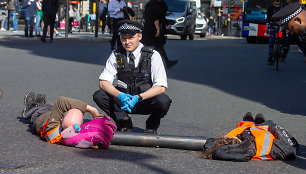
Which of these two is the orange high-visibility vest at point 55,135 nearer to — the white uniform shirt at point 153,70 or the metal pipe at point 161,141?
the metal pipe at point 161,141

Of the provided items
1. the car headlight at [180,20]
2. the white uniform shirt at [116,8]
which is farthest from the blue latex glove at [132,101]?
the car headlight at [180,20]

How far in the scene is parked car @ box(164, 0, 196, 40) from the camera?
3098cm

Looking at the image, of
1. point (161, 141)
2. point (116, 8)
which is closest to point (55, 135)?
point (161, 141)

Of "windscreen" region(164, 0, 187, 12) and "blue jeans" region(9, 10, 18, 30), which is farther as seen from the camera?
"windscreen" region(164, 0, 187, 12)

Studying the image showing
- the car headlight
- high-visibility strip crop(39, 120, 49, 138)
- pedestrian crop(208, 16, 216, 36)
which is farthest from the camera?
pedestrian crop(208, 16, 216, 36)

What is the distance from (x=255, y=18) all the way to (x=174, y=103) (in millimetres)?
22695

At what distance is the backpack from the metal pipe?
162mm

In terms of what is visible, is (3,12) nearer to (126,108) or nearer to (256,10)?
(256,10)

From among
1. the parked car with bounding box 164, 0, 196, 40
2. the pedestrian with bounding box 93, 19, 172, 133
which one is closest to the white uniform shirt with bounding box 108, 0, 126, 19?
the parked car with bounding box 164, 0, 196, 40

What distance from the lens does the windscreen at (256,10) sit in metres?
30.3

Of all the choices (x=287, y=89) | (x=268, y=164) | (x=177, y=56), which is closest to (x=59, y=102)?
(x=268, y=164)

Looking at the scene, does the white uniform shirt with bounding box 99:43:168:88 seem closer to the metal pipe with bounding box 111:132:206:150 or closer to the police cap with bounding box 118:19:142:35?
the police cap with bounding box 118:19:142:35

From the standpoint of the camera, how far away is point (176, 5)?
32.1m

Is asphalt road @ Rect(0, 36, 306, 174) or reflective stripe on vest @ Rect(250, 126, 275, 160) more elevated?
reflective stripe on vest @ Rect(250, 126, 275, 160)
